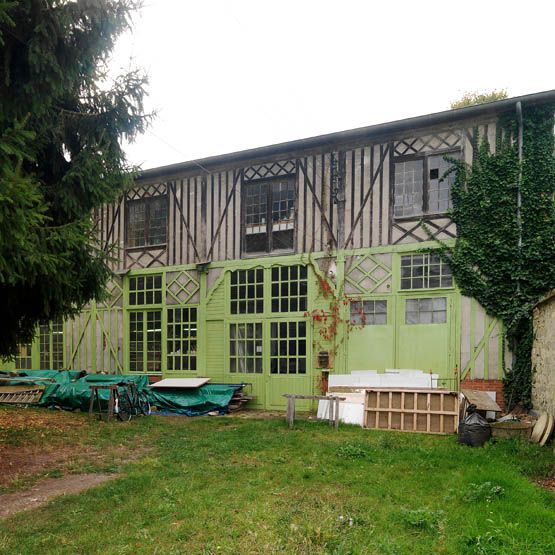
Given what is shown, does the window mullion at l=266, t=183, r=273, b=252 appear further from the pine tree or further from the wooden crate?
the pine tree

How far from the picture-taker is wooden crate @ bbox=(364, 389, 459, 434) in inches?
344

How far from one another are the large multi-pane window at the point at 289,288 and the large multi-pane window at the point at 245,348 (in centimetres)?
84

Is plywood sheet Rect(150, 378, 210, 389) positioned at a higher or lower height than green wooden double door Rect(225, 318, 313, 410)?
lower

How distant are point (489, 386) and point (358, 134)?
619 cm

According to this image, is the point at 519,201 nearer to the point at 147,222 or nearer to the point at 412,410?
the point at 412,410

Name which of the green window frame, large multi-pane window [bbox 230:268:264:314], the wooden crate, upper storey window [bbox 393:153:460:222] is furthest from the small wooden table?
the green window frame

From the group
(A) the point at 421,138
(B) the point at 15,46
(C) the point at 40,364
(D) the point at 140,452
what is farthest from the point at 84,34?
(C) the point at 40,364

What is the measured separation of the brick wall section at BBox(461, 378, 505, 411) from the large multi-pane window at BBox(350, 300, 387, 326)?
84.0 inches

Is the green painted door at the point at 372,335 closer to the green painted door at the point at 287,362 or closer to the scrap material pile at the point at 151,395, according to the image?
the green painted door at the point at 287,362

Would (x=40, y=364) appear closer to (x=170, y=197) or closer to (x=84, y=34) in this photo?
(x=170, y=197)

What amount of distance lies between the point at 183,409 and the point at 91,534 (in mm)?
7434

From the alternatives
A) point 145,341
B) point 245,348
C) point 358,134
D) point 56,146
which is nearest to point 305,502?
point 56,146

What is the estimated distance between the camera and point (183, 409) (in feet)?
37.7

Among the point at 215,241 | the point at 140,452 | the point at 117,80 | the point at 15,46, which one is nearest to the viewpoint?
the point at 15,46
